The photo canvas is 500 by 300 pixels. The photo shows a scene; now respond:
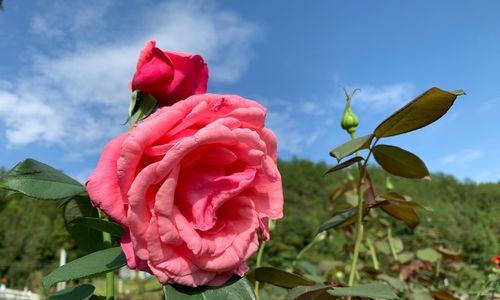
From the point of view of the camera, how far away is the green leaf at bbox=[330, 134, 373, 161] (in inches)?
16.5

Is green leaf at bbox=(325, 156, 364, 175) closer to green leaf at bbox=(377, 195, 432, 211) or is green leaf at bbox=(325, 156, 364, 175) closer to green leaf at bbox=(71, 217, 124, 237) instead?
green leaf at bbox=(377, 195, 432, 211)

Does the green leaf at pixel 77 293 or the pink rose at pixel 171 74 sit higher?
the pink rose at pixel 171 74

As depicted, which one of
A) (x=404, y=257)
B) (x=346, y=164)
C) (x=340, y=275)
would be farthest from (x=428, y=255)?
(x=346, y=164)

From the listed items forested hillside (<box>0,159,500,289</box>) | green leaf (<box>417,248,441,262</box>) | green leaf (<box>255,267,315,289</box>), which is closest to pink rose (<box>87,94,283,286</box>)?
green leaf (<box>255,267,315,289</box>)

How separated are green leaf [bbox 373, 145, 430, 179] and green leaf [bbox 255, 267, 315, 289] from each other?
0.51ft

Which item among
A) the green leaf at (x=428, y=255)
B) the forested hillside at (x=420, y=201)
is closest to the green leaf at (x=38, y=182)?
the green leaf at (x=428, y=255)

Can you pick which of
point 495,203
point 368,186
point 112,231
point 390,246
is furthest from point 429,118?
point 495,203

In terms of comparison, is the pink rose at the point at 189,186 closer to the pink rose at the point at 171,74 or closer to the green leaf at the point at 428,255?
the pink rose at the point at 171,74

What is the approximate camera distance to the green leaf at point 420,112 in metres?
0.40

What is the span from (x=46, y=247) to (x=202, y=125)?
726 inches

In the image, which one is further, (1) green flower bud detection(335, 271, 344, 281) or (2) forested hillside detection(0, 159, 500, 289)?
(2) forested hillside detection(0, 159, 500, 289)

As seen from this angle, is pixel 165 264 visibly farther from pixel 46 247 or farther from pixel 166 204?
pixel 46 247

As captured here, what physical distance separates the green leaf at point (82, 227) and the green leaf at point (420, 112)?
0.32 metres

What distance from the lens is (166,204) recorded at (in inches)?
12.5
